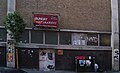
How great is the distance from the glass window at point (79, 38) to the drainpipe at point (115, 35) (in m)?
2.83

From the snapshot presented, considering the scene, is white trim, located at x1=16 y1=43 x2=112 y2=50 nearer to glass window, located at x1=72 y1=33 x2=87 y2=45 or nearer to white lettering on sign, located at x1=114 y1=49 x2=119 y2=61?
glass window, located at x1=72 y1=33 x2=87 y2=45

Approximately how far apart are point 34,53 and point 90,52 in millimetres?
5334

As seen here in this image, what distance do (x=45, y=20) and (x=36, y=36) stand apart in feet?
5.31

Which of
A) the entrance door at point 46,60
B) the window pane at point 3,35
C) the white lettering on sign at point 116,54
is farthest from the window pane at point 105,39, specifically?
the window pane at point 3,35

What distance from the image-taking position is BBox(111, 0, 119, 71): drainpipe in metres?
27.1

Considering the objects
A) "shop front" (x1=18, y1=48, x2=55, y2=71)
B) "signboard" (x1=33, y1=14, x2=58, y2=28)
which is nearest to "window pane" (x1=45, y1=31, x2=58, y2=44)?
"signboard" (x1=33, y1=14, x2=58, y2=28)

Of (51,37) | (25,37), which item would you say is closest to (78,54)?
(51,37)

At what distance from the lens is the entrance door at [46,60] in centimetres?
2539

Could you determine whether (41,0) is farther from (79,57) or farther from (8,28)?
(79,57)

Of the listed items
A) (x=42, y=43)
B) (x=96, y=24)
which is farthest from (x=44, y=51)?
(x=96, y=24)

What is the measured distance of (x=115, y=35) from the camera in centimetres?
2725

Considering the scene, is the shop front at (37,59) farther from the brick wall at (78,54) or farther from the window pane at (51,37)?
the window pane at (51,37)

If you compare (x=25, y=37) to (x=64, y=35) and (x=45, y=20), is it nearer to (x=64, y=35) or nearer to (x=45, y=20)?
(x=45, y=20)

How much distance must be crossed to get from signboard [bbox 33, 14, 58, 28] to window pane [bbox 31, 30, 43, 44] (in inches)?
30.4
